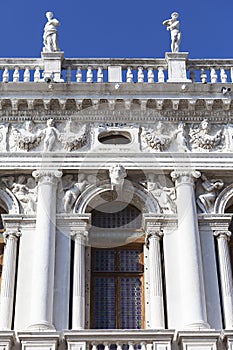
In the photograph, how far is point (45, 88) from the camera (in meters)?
16.5

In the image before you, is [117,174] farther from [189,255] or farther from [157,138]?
[189,255]

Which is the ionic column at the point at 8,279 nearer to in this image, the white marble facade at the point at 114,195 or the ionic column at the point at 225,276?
the white marble facade at the point at 114,195

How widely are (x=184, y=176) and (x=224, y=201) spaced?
0.91m

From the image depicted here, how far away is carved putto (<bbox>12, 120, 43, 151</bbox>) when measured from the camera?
52.5ft

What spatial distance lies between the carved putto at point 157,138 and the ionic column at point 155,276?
1691mm

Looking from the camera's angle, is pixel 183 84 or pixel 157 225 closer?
pixel 157 225

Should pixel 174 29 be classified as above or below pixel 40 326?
above

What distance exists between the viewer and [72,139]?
1614cm

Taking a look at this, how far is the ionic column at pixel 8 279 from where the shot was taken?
553 inches

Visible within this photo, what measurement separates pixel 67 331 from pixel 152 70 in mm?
6265

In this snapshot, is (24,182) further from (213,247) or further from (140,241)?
(213,247)

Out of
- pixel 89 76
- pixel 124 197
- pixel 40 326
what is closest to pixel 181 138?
pixel 124 197

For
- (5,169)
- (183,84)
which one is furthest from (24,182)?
(183,84)

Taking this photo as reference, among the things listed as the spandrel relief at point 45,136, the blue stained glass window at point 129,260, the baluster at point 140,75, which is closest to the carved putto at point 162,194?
the blue stained glass window at point 129,260
